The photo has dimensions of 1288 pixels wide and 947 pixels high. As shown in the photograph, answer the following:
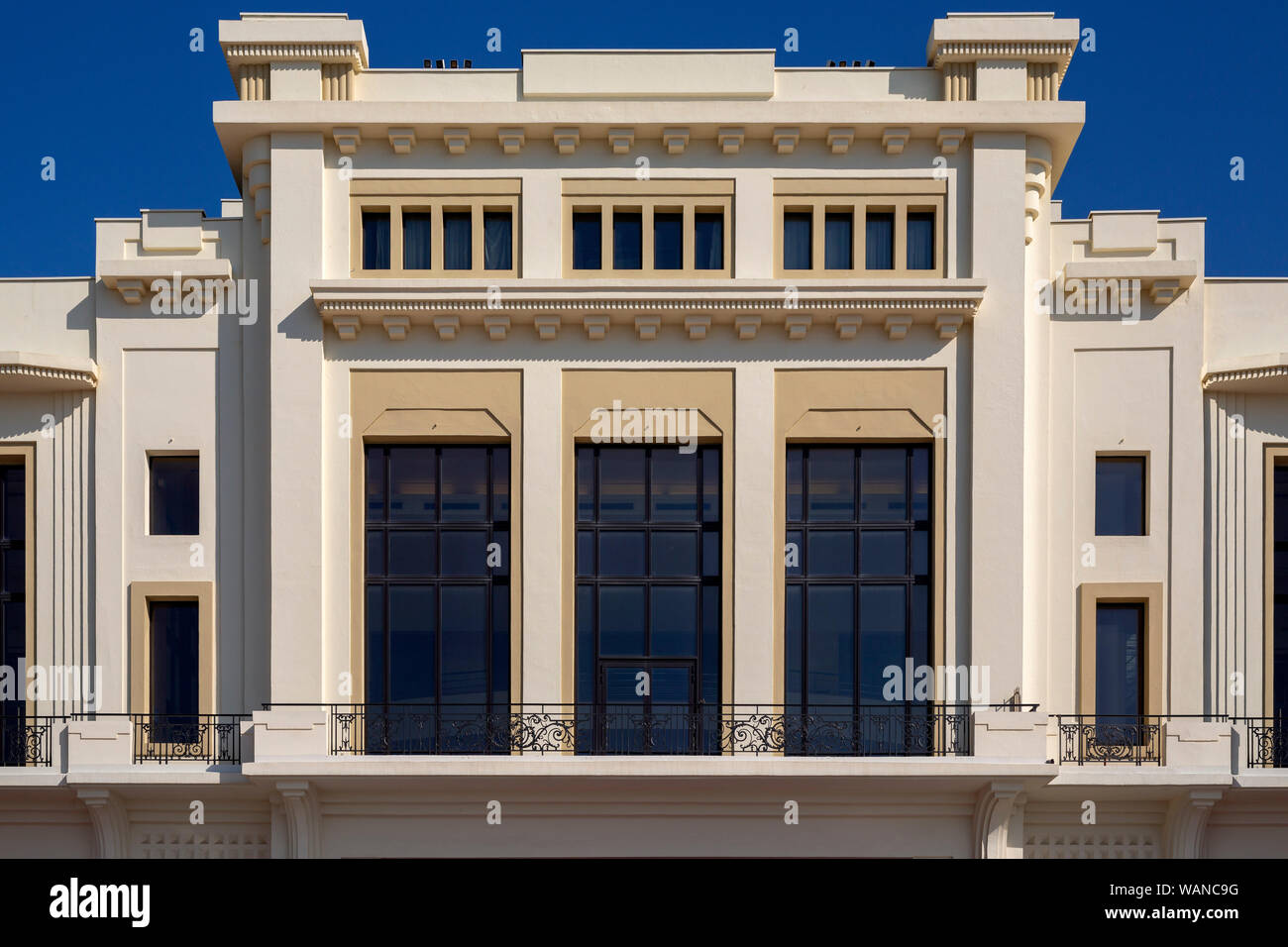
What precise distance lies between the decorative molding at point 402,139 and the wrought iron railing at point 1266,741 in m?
14.7

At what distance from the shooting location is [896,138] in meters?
20.0

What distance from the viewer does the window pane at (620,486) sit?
794 inches

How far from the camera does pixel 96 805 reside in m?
19.4

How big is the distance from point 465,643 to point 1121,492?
10.1 m

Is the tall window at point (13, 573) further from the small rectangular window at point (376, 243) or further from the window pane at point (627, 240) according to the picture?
the window pane at point (627, 240)

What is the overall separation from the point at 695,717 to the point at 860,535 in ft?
11.8

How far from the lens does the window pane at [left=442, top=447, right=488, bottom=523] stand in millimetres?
20188

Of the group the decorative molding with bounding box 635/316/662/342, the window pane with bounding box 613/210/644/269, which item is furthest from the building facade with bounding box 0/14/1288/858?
the decorative molding with bounding box 635/316/662/342

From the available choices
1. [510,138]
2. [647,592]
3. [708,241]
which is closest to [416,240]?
[510,138]

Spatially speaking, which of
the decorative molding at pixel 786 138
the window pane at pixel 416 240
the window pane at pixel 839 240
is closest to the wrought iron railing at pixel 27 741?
the window pane at pixel 416 240

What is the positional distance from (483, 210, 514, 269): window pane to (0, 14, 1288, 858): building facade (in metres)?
0.06

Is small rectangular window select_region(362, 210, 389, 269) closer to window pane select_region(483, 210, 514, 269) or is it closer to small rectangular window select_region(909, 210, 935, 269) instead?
window pane select_region(483, 210, 514, 269)

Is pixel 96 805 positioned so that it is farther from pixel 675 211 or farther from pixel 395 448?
pixel 675 211
